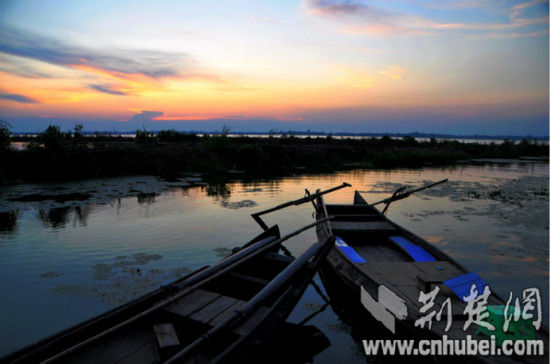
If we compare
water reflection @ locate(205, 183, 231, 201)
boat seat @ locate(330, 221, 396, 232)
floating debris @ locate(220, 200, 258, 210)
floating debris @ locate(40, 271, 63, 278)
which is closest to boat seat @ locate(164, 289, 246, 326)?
floating debris @ locate(40, 271, 63, 278)

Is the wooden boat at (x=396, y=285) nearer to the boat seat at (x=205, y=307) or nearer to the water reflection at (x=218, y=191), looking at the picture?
the boat seat at (x=205, y=307)

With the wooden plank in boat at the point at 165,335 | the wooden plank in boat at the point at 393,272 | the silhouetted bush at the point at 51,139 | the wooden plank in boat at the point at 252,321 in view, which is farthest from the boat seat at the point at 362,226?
the silhouetted bush at the point at 51,139

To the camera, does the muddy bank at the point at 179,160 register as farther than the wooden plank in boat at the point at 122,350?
Yes

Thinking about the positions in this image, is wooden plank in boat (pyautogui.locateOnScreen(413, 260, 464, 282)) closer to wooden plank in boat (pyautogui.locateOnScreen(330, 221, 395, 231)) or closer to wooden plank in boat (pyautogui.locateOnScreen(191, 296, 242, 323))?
wooden plank in boat (pyautogui.locateOnScreen(330, 221, 395, 231))

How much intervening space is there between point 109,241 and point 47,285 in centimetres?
302

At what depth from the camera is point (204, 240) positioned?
10.8 m

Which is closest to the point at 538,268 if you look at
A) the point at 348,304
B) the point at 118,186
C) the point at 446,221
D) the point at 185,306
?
the point at 446,221

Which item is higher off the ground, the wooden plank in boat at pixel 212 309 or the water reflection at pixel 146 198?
the water reflection at pixel 146 198

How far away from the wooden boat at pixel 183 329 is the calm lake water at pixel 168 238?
64.5 inches

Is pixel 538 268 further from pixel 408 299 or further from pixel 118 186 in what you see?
pixel 118 186

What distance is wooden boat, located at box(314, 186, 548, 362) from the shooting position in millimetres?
4652

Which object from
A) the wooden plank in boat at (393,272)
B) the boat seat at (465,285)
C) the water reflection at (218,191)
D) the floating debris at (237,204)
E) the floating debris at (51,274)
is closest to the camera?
the boat seat at (465,285)

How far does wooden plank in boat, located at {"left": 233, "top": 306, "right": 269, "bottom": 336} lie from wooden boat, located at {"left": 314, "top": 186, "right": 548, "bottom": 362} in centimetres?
215

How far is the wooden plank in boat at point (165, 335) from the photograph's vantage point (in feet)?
13.3
